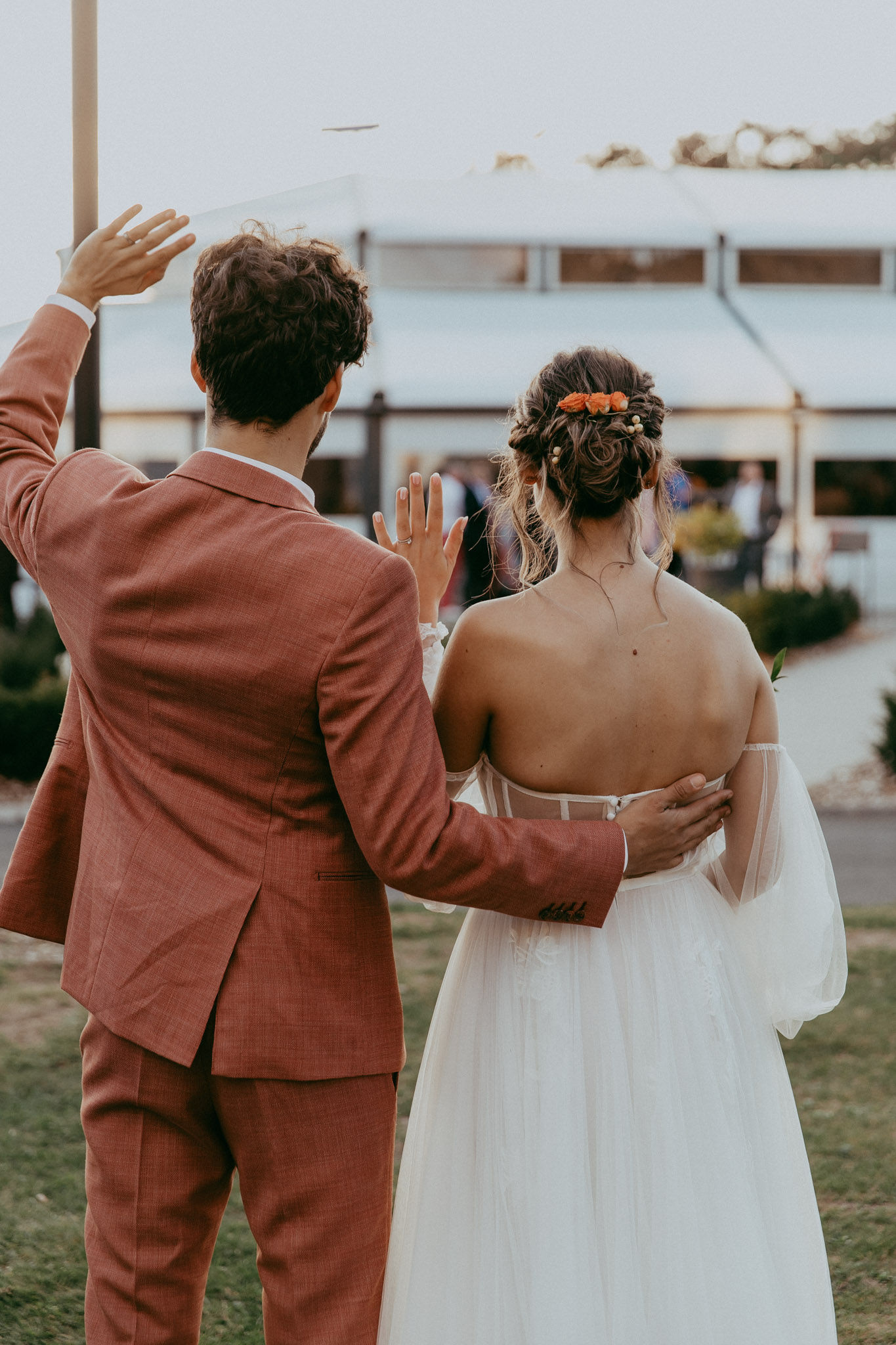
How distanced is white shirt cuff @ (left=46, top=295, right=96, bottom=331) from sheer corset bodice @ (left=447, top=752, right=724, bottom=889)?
1.03 metres

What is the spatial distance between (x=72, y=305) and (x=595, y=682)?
113 centimetres

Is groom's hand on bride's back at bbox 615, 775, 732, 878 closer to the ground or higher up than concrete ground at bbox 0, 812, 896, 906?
higher up

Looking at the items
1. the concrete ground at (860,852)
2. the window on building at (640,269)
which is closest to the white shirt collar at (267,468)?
the concrete ground at (860,852)

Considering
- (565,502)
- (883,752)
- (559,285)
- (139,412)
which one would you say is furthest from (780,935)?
(559,285)

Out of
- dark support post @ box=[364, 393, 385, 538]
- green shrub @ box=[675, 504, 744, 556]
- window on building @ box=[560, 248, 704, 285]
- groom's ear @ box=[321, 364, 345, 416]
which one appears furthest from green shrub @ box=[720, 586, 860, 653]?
groom's ear @ box=[321, 364, 345, 416]

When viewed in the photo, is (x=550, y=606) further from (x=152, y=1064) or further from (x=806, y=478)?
(x=806, y=478)

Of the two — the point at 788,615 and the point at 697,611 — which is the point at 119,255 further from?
the point at 788,615

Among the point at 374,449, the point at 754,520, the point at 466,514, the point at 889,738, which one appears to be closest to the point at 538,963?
the point at 889,738

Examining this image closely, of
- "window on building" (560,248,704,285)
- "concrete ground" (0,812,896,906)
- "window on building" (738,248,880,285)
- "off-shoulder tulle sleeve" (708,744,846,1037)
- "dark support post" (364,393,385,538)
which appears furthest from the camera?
"window on building" (738,248,880,285)

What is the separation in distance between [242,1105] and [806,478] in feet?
58.7

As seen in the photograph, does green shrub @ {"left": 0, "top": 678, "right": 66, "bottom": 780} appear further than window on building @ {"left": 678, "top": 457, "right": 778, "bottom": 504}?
No

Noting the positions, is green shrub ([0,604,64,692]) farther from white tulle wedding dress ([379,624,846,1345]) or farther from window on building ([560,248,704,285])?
window on building ([560,248,704,285])

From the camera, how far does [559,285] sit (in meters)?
19.2

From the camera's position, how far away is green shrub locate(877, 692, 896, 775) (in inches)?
388
